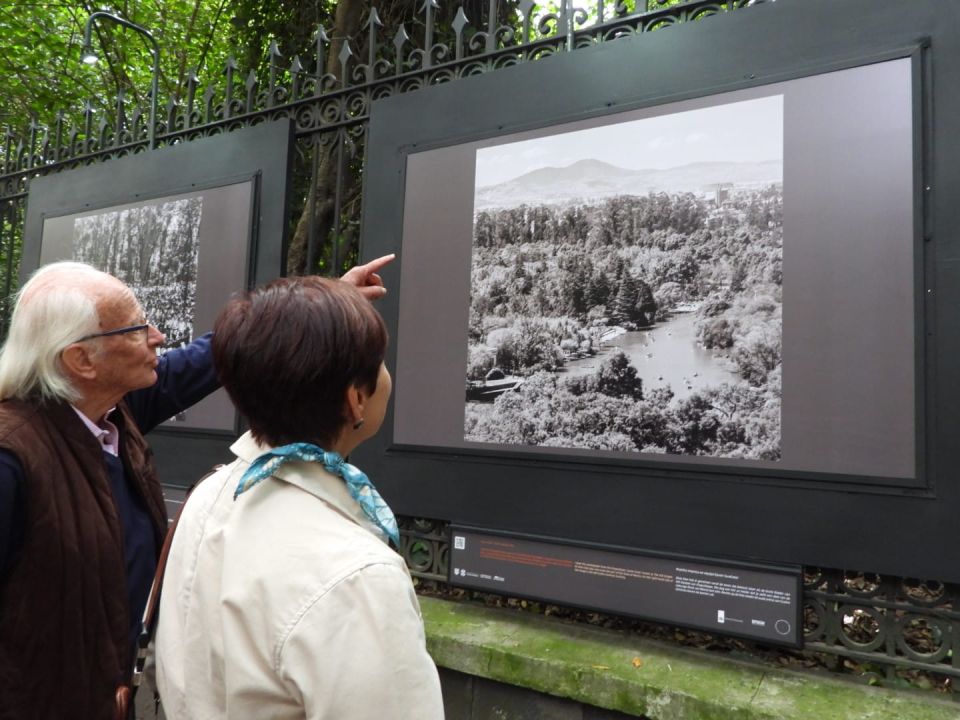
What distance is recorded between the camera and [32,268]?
5406 mm

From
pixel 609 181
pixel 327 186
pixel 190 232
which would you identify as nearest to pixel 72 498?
pixel 609 181

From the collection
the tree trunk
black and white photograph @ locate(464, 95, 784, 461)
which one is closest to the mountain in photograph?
black and white photograph @ locate(464, 95, 784, 461)

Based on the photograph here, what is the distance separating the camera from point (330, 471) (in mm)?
1123

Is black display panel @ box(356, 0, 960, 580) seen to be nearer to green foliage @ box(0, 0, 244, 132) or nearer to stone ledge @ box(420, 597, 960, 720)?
stone ledge @ box(420, 597, 960, 720)

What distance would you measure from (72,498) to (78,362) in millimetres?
362

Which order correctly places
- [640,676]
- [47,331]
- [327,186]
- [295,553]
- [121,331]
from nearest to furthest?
[295,553], [47,331], [121,331], [640,676], [327,186]

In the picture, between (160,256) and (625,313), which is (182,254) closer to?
(160,256)

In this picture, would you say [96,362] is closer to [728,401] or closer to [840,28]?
[728,401]

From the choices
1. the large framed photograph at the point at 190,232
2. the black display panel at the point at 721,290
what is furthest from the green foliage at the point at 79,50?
the black display panel at the point at 721,290

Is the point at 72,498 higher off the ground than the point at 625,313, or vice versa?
the point at 625,313

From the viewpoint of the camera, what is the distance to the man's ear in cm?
186

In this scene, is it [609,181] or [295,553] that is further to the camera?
[609,181]

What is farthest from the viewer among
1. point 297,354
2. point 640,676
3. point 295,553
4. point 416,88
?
point 416,88

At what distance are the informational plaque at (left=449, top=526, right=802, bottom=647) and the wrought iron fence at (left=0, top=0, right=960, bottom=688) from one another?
168 millimetres
